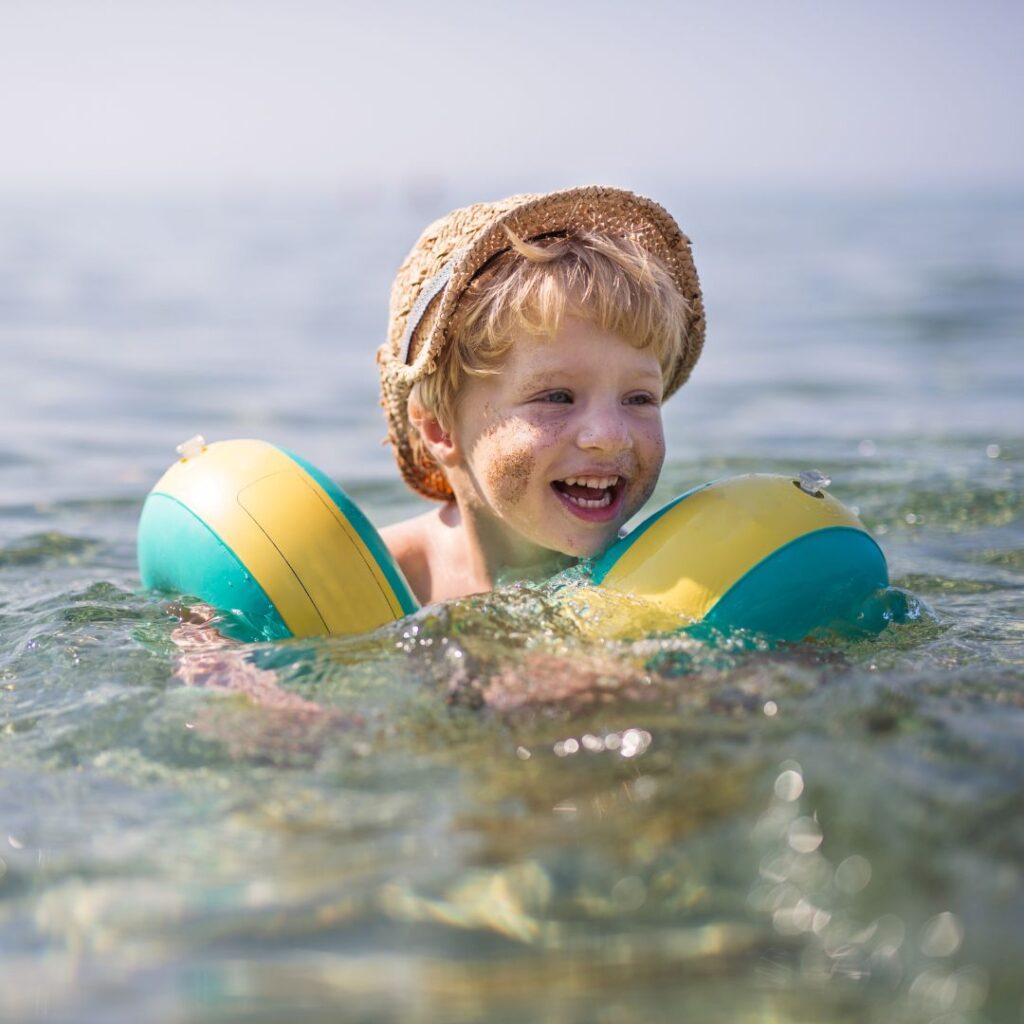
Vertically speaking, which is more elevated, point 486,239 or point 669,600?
point 486,239

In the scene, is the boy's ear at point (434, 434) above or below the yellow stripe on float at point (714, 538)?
above

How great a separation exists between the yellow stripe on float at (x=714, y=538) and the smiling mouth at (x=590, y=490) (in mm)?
226

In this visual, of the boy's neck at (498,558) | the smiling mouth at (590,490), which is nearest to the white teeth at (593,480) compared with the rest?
the smiling mouth at (590,490)

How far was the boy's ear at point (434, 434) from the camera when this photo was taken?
14.4 ft

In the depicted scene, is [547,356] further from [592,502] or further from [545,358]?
[592,502]

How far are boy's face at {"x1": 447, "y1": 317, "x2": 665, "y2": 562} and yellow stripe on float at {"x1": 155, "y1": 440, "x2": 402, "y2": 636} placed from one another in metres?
0.51

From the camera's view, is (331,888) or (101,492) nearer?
(331,888)

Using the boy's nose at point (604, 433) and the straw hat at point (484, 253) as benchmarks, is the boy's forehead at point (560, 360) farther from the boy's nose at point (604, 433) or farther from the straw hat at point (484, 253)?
the straw hat at point (484, 253)

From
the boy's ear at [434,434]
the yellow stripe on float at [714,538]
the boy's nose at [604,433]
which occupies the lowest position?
the yellow stripe on float at [714,538]

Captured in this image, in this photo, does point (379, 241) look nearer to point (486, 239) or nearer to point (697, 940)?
point (486, 239)

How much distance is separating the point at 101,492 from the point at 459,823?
4971 mm

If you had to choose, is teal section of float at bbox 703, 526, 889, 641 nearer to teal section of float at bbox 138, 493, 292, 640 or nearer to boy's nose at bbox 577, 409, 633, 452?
boy's nose at bbox 577, 409, 633, 452

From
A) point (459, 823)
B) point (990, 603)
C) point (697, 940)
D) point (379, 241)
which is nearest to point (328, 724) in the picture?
point (459, 823)

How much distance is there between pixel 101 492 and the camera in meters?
7.21
